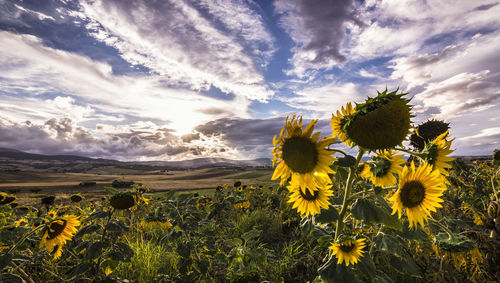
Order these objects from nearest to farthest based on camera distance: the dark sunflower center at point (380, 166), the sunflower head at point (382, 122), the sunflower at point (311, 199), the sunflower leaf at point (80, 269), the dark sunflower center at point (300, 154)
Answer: the sunflower head at point (382, 122) → the dark sunflower center at point (300, 154) → the dark sunflower center at point (380, 166) → the sunflower at point (311, 199) → the sunflower leaf at point (80, 269)

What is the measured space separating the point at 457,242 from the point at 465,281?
6.19ft

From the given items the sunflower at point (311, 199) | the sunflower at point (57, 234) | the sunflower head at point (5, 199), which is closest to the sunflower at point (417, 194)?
the sunflower at point (311, 199)

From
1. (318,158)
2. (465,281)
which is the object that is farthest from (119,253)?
(465,281)

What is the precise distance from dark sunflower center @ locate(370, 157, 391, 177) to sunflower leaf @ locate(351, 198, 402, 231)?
1.24 ft

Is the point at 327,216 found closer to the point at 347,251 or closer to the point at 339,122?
the point at 347,251

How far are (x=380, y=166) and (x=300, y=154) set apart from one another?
748 mm

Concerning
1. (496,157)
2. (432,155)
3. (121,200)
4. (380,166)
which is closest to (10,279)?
(121,200)

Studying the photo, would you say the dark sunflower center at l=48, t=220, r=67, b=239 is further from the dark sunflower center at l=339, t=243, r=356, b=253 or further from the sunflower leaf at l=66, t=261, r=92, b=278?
the dark sunflower center at l=339, t=243, r=356, b=253

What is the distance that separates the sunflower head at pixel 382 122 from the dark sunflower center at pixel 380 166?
1.57 ft

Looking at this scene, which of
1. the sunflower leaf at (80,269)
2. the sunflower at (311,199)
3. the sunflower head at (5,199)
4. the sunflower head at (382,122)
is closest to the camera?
the sunflower head at (382,122)

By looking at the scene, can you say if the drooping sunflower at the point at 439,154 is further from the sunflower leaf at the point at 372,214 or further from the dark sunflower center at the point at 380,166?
the sunflower leaf at the point at 372,214

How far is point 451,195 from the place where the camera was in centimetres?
631

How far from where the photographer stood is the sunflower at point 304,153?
1.77m

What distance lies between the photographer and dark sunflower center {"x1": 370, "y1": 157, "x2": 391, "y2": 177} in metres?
1.89
